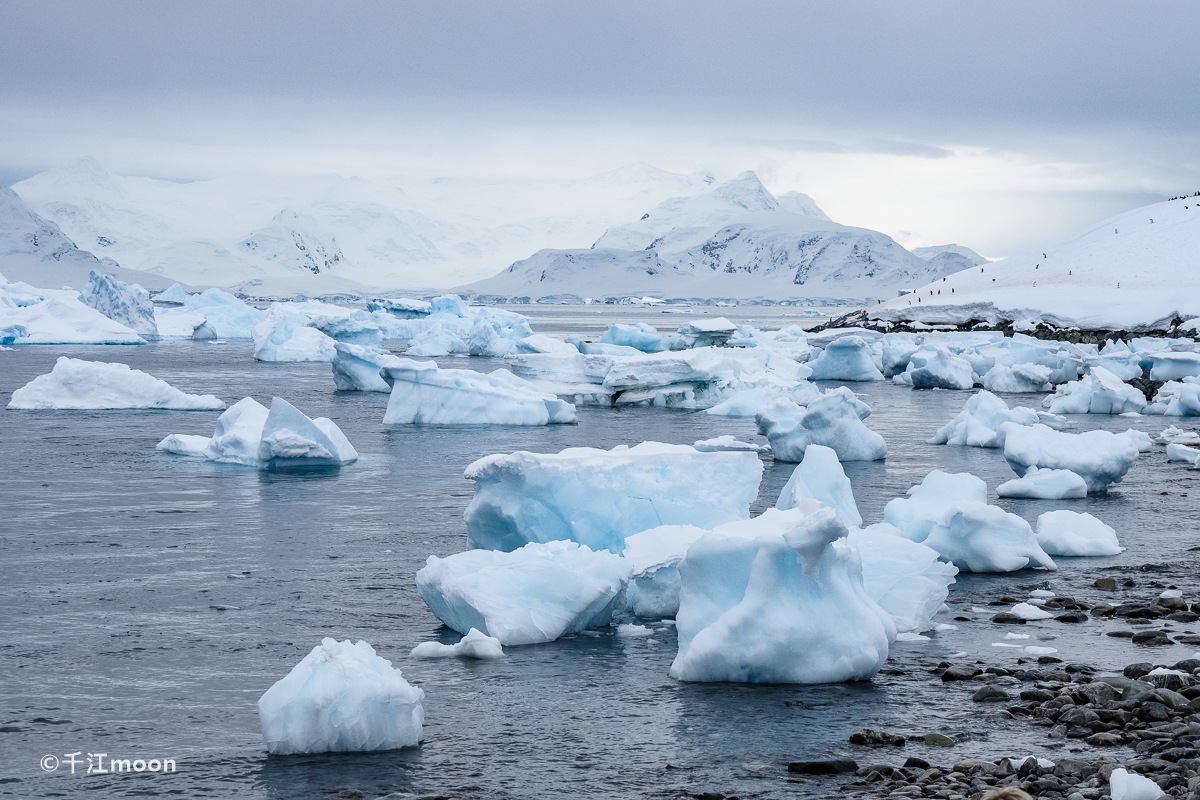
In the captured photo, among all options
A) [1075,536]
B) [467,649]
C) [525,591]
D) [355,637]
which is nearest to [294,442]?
[355,637]

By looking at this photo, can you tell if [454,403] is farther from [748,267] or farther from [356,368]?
[748,267]

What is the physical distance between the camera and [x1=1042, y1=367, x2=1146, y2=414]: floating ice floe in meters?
20.8

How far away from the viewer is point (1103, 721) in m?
5.18

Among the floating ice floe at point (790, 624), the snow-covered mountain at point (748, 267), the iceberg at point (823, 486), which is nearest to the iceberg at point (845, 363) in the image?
the iceberg at point (823, 486)

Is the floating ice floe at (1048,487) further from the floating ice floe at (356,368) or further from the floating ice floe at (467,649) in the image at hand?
the floating ice floe at (356,368)

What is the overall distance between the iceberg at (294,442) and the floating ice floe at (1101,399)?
12750 mm

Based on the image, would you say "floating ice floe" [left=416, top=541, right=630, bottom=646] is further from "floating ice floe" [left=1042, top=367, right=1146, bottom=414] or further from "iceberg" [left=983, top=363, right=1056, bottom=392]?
"iceberg" [left=983, top=363, right=1056, bottom=392]

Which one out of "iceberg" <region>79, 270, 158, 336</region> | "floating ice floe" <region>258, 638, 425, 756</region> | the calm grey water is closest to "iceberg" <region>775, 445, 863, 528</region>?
the calm grey water

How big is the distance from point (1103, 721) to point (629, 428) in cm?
1240

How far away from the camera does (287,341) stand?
1307 inches

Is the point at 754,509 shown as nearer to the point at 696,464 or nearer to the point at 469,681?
the point at 696,464

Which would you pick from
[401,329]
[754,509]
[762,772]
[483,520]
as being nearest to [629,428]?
[754,509]

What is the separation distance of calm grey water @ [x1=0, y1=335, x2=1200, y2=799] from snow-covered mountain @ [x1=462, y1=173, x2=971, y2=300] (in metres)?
128

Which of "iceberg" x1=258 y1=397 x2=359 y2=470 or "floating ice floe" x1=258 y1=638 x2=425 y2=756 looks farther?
"iceberg" x1=258 y1=397 x2=359 y2=470
